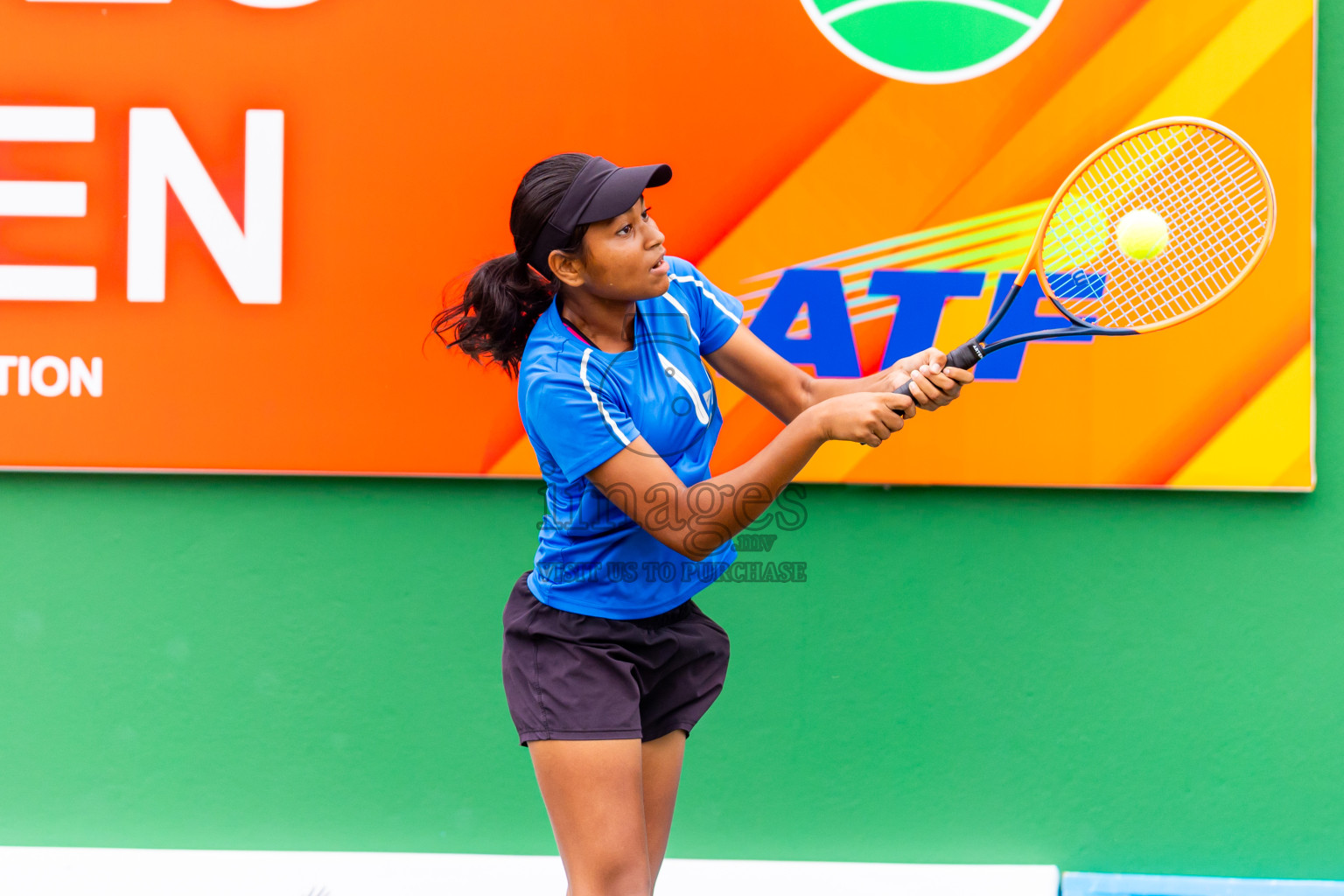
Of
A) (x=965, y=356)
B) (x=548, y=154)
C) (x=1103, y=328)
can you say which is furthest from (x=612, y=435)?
(x=548, y=154)

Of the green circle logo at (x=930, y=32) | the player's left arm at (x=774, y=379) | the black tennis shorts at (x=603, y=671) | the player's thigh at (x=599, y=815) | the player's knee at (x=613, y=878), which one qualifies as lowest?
the player's knee at (x=613, y=878)

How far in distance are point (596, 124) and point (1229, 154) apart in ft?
4.87

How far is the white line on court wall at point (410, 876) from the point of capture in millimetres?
2939

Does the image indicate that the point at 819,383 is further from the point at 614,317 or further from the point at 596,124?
the point at 596,124

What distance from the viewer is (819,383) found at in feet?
7.46

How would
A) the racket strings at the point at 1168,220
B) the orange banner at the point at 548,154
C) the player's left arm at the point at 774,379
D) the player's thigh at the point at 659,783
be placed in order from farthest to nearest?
1. the orange banner at the point at 548,154
2. the racket strings at the point at 1168,220
3. the player's left arm at the point at 774,379
4. the player's thigh at the point at 659,783

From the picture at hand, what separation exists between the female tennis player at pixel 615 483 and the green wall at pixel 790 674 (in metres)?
0.87

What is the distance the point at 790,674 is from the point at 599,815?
1129mm

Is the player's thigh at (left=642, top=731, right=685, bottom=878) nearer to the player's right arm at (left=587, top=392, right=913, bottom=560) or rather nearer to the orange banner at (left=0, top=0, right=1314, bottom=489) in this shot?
the player's right arm at (left=587, top=392, right=913, bottom=560)

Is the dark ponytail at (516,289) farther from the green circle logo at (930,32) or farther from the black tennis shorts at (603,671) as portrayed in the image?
the green circle logo at (930,32)

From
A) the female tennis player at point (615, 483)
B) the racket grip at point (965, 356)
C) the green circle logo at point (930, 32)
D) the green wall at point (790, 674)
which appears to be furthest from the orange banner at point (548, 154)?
the racket grip at point (965, 356)

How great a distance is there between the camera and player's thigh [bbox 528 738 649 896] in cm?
192

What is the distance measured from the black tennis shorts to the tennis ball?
3.58ft

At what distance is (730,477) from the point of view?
1.88 meters
